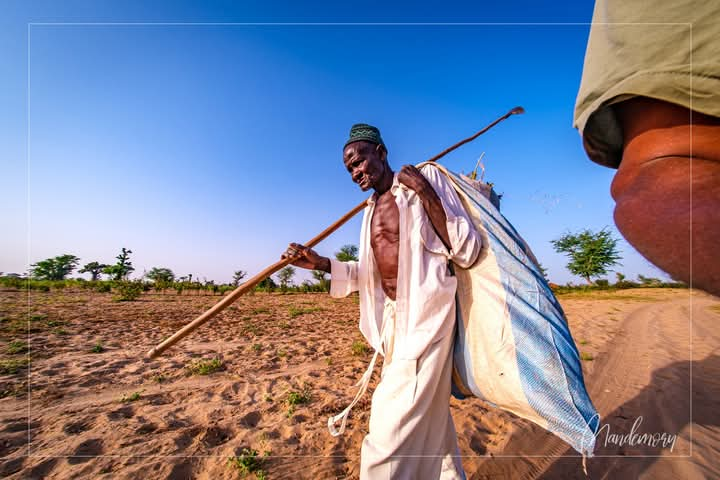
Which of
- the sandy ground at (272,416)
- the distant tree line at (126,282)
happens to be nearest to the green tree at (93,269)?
the distant tree line at (126,282)

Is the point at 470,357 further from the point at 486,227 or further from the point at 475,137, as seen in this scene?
the point at 475,137

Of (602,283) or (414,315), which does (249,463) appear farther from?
(602,283)

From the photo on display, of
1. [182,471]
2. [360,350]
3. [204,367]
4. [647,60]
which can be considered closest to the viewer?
[647,60]

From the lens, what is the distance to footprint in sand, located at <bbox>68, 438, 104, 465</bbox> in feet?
7.62

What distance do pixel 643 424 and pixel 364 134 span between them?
404 centimetres

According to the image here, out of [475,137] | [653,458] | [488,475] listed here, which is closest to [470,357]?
[488,475]

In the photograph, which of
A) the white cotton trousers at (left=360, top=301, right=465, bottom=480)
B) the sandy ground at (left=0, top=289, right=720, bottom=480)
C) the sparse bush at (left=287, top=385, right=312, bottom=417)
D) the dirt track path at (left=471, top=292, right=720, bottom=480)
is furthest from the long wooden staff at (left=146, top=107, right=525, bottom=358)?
the dirt track path at (left=471, top=292, right=720, bottom=480)

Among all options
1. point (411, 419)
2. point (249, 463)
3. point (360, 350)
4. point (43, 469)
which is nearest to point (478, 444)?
point (411, 419)

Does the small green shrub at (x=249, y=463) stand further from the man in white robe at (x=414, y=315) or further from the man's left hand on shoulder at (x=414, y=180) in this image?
the man's left hand on shoulder at (x=414, y=180)

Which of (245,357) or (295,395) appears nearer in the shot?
(295,395)

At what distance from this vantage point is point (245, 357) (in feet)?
17.7

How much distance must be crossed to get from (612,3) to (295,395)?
4.02m

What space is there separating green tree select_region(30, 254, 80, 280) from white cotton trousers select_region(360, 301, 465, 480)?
221ft

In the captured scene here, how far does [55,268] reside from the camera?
47.8 m
